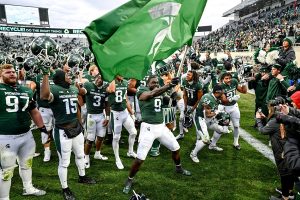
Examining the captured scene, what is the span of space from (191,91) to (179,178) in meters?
3.45

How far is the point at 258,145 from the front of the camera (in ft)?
28.1

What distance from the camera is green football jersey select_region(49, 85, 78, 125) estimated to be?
17.0 ft

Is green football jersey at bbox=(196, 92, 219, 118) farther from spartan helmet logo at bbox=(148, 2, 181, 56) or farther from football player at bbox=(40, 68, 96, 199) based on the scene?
football player at bbox=(40, 68, 96, 199)

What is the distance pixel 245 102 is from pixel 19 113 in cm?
1344

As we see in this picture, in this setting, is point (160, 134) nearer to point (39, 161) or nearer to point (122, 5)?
point (122, 5)

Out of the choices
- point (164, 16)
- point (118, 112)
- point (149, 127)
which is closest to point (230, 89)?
point (118, 112)

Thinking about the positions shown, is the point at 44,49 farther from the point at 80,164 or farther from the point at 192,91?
the point at 192,91

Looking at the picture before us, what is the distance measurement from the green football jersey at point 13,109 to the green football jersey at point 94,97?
1.92 meters

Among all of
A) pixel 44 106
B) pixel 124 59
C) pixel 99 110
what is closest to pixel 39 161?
pixel 44 106

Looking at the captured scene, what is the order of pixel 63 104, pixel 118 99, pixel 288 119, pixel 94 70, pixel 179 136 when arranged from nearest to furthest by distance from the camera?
1. pixel 288 119
2. pixel 63 104
3. pixel 118 99
4. pixel 94 70
5. pixel 179 136

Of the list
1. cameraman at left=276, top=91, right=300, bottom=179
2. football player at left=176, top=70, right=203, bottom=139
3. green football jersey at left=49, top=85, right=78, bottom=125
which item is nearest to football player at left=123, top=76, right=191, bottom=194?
green football jersey at left=49, top=85, right=78, bottom=125

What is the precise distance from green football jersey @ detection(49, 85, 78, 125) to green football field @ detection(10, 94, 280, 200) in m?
1.48

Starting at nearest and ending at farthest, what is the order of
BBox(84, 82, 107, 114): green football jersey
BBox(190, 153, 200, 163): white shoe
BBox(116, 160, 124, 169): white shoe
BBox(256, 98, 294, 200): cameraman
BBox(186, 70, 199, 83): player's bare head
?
BBox(256, 98, 294, 200): cameraman < BBox(84, 82, 107, 114): green football jersey < BBox(116, 160, 124, 169): white shoe < BBox(190, 153, 200, 163): white shoe < BBox(186, 70, 199, 83): player's bare head

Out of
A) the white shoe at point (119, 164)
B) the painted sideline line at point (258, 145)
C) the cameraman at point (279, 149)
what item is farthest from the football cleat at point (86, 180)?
the painted sideline line at point (258, 145)
